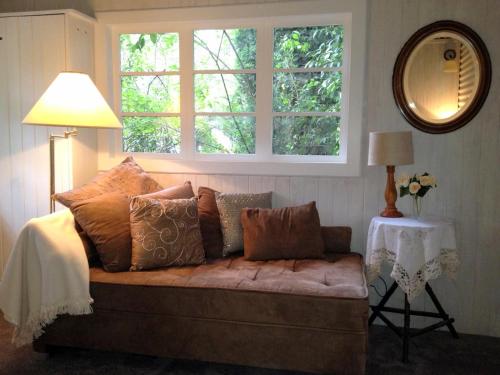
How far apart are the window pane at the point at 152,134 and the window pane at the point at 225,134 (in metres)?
0.19

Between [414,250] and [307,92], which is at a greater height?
[307,92]

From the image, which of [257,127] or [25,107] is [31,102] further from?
[257,127]

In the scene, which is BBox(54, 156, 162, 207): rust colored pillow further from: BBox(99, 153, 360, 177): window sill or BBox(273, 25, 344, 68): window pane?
BBox(273, 25, 344, 68): window pane

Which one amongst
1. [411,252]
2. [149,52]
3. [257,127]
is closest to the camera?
[411,252]

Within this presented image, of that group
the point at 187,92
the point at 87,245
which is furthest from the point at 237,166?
the point at 87,245

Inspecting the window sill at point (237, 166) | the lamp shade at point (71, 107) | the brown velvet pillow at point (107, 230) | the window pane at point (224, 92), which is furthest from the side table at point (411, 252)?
the lamp shade at point (71, 107)

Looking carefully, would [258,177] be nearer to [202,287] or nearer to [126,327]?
[202,287]

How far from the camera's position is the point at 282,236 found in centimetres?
271

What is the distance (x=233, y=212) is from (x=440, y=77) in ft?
5.29

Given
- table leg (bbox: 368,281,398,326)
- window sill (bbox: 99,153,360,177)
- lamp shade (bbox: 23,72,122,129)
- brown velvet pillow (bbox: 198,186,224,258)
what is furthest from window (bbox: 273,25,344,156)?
lamp shade (bbox: 23,72,122,129)

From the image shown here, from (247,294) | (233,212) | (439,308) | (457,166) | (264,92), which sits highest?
(264,92)

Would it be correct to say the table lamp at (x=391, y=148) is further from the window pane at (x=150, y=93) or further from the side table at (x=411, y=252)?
the window pane at (x=150, y=93)

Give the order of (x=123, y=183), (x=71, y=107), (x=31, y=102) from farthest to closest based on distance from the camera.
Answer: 1. (x=31, y=102)
2. (x=123, y=183)
3. (x=71, y=107)

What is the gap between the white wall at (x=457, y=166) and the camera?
279 centimetres
